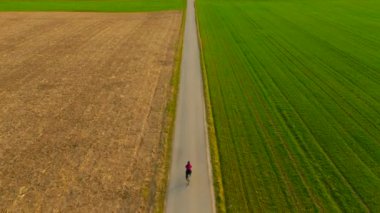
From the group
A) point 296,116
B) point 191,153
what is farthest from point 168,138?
point 296,116

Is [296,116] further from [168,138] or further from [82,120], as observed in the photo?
[82,120]

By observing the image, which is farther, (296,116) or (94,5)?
(94,5)

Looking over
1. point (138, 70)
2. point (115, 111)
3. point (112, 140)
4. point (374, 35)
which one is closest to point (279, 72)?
point (138, 70)

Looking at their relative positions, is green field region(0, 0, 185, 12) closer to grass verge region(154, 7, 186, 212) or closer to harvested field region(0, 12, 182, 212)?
harvested field region(0, 12, 182, 212)

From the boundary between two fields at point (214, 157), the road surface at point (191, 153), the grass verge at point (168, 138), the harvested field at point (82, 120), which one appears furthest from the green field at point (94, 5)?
the boundary between two fields at point (214, 157)

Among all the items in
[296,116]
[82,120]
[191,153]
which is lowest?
[82,120]

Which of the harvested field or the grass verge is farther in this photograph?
the harvested field

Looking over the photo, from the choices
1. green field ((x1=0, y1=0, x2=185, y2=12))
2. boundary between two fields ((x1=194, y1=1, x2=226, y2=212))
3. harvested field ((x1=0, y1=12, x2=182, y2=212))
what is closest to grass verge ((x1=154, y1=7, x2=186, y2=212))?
harvested field ((x1=0, y1=12, x2=182, y2=212))
